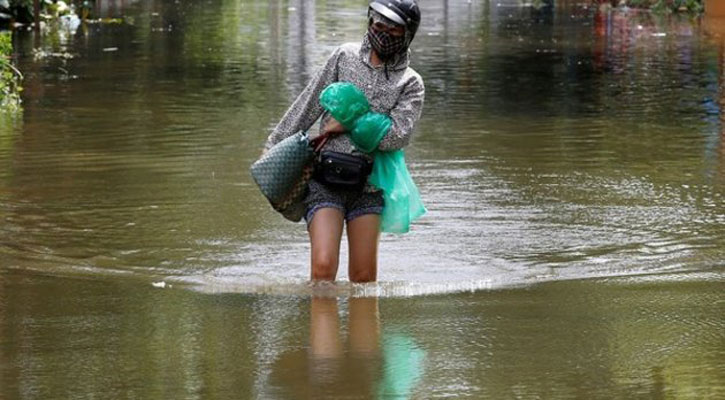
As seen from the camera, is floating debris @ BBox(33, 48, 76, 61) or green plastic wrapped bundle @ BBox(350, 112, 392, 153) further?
floating debris @ BBox(33, 48, 76, 61)

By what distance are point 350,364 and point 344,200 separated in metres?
1.54

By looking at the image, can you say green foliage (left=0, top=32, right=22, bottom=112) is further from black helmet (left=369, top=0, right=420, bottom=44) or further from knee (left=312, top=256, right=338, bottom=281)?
black helmet (left=369, top=0, right=420, bottom=44)

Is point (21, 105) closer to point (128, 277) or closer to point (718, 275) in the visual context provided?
point (128, 277)

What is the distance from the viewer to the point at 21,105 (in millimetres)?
17172

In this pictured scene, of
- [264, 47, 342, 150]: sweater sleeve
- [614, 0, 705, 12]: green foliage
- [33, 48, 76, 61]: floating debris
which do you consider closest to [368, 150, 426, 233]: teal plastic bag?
[264, 47, 342, 150]: sweater sleeve

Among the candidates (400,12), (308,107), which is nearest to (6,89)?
(308,107)

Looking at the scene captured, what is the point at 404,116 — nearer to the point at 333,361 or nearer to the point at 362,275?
the point at 362,275

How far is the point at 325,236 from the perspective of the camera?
733 centimetres

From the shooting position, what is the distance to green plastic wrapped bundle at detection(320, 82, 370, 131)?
714 centimetres

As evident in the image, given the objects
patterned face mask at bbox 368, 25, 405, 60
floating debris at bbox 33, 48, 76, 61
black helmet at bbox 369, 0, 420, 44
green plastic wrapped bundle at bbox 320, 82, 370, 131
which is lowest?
floating debris at bbox 33, 48, 76, 61

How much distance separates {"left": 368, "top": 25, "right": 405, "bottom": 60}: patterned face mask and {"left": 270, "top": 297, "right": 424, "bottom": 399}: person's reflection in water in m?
1.25

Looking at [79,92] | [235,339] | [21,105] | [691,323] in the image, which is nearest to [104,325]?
[235,339]

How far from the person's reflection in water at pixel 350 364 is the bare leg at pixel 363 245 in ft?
Answer: 1.73

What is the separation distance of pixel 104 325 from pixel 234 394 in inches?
58.1
